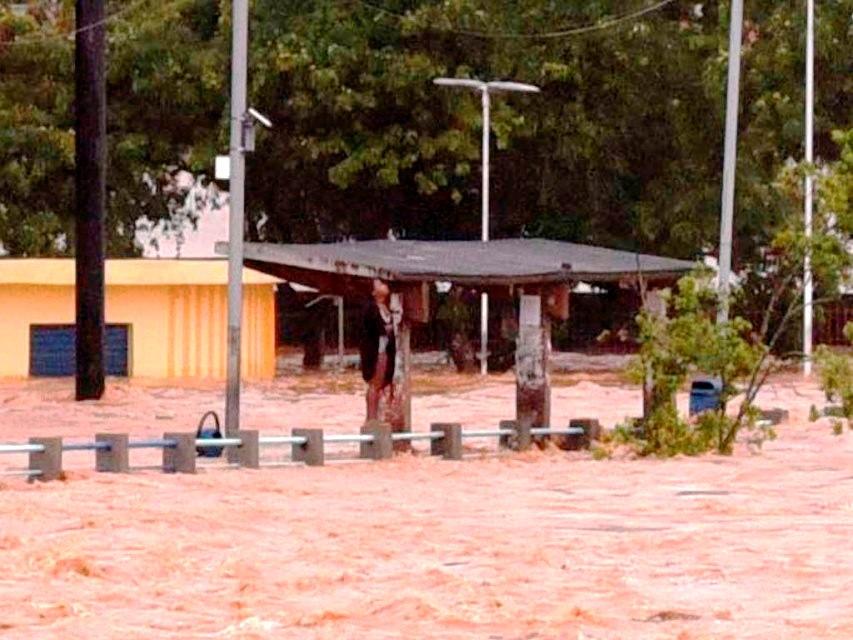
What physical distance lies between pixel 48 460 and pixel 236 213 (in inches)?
276

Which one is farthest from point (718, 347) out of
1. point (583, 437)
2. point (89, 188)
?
point (89, 188)

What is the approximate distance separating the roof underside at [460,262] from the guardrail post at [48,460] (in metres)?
5.53

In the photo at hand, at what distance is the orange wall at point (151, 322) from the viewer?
4769cm

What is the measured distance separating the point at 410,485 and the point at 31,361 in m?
24.3

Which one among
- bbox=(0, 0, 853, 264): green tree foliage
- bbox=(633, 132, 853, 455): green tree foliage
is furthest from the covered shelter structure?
bbox=(0, 0, 853, 264): green tree foliage

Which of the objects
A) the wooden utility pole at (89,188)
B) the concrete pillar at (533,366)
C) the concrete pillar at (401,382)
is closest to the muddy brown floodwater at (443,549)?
the concrete pillar at (533,366)

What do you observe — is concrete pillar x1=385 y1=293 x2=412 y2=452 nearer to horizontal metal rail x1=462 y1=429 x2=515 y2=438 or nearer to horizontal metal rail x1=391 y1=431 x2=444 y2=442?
horizontal metal rail x1=462 y1=429 x2=515 y2=438

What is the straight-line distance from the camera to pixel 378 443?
2791 cm

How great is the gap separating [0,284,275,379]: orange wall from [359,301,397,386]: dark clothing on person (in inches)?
685

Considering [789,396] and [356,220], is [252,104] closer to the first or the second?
[356,220]

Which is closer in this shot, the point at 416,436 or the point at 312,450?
the point at 312,450

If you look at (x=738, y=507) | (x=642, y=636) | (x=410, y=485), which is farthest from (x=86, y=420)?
(x=642, y=636)

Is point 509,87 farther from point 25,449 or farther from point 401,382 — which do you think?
point 25,449

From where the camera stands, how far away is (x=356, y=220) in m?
57.5
